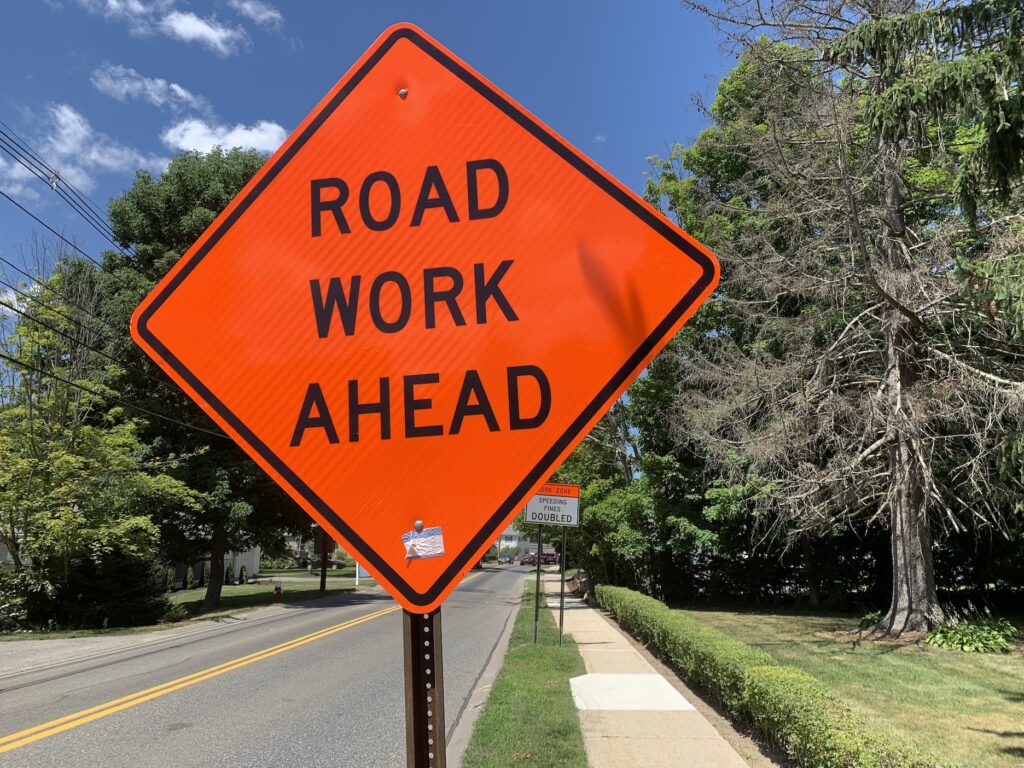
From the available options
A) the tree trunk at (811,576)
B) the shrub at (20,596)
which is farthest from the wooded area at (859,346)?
the shrub at (20,596)

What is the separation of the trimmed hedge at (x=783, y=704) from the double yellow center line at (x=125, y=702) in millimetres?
6497

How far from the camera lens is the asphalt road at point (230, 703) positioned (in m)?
6.02

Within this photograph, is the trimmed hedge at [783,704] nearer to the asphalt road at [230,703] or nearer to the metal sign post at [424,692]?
the asphalt road at [230,703]

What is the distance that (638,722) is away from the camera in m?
6.83

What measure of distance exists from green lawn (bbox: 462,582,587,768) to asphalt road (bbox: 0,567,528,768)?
21.5 inches

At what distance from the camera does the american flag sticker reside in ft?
5.37

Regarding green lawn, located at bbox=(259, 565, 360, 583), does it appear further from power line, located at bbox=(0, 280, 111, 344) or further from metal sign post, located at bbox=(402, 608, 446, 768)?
metal sign post, located at bbox=(402, 608, 446, 768)

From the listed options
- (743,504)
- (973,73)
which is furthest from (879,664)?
(973,73)

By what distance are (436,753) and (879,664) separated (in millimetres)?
11206

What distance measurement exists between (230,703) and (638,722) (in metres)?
4.64

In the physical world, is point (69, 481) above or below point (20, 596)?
above

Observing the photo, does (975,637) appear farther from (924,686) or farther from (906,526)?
(924,686)

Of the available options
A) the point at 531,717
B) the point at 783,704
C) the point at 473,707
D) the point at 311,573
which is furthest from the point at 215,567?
the point at 311,573

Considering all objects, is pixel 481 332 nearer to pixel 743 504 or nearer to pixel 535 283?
pixel 535 283
